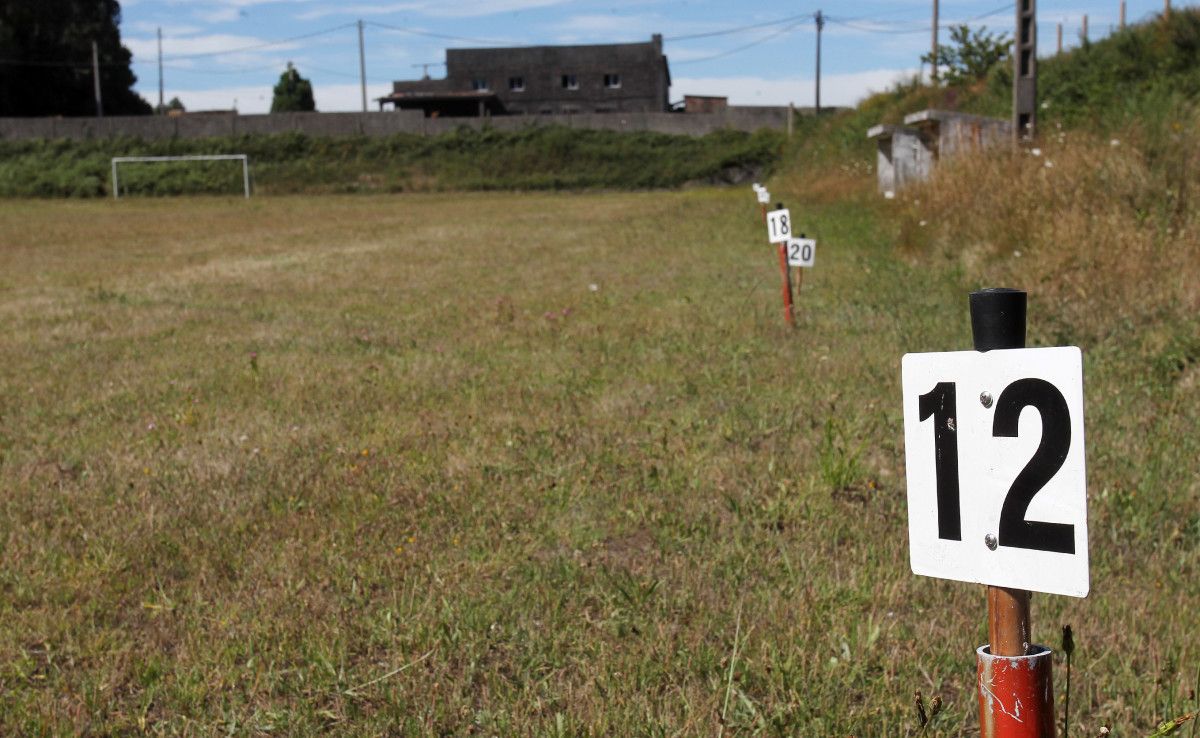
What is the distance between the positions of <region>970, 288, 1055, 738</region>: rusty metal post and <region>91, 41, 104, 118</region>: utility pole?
70032mm

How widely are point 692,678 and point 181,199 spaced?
4541cm

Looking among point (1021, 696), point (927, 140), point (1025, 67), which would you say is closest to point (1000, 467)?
point (1021, 696)

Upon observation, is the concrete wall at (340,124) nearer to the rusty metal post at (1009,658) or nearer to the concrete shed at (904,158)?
the concrete shed at (904,158)

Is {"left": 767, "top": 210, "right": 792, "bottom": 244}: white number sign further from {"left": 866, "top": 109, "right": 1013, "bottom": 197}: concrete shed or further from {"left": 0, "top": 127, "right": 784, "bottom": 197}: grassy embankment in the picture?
{"left": 0, "top": 127, "right": 784, "bottom": 197}: grassy embankment

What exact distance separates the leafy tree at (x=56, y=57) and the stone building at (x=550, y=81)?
669 inches

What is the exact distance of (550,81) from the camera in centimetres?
7762

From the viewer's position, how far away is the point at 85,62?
70.5m

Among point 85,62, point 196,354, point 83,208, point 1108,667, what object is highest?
point 85,62

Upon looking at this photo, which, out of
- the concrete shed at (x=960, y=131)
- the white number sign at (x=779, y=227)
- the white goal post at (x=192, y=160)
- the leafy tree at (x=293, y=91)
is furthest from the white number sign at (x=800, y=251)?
the leafy tree at (x=293, y=91)

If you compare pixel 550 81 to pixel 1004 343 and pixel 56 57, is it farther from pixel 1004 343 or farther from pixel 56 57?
pixel 1004 343

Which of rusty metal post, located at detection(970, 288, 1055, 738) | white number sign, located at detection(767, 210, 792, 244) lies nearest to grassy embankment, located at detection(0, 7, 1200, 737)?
white number sign, located at detection(767, 210, 792, 244)

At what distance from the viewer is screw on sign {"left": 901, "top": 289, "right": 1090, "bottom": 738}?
1759 millimetres

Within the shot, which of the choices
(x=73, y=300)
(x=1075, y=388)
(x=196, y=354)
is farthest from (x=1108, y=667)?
(x=73, y=300)

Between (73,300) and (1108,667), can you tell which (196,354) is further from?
(1108,667)
